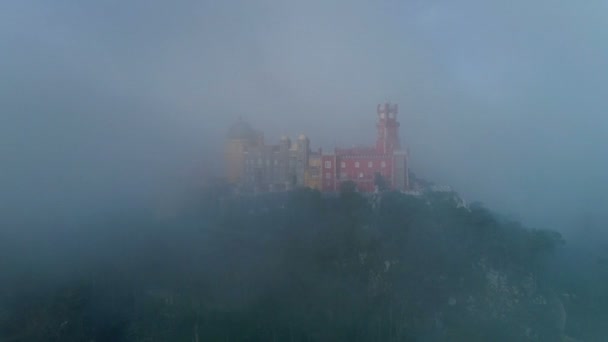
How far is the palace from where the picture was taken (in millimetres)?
17641

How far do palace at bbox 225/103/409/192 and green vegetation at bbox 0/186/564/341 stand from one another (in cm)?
84

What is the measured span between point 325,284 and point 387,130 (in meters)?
5.05

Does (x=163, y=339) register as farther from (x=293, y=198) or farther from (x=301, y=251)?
(x=293, y=198)

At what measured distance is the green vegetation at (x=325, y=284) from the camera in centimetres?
1421

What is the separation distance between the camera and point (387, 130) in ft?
59.1

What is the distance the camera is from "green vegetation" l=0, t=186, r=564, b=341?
46.6 ft

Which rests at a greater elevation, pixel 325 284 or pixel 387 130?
pixel 387 130

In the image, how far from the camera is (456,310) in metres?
15.3

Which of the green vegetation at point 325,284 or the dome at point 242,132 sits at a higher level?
the dome at point 242,132

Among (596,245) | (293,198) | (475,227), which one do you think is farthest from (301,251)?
(596,245)

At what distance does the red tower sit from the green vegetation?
5.29ft

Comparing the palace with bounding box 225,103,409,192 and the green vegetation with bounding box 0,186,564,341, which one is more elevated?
the palace with bounding box 225,103,409,192

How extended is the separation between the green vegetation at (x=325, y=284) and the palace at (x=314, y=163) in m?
0.84

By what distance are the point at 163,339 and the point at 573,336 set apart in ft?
33.7
